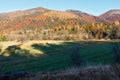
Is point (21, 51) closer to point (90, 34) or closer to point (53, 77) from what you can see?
point (90, 34)

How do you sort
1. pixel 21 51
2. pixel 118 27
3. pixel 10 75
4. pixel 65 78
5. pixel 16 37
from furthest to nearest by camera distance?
pixel 16 37, pixel 118 27, pixel 21 51, pixel 10 75, pixel 65 78

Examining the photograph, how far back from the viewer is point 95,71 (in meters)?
8.88

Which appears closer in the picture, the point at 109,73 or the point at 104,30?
the point at 109,73

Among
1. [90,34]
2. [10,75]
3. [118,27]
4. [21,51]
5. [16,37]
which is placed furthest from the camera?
[16,37]

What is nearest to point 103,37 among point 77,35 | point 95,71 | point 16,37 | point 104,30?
point 104,30

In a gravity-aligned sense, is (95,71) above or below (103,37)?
above

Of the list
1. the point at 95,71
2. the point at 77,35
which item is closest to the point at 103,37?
the point at 77,35

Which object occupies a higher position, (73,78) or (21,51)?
(73,78)

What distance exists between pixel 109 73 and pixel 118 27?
126003 millimetres

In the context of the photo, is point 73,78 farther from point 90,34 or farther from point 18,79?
point 90,34

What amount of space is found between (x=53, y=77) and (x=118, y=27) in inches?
4976

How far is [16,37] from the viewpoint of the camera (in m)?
162

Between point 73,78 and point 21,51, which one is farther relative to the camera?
point 21,51

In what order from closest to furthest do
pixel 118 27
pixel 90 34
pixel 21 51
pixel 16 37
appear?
pixel 21 51
pixel 118 27
pixel 90 34
pixel 16 37
